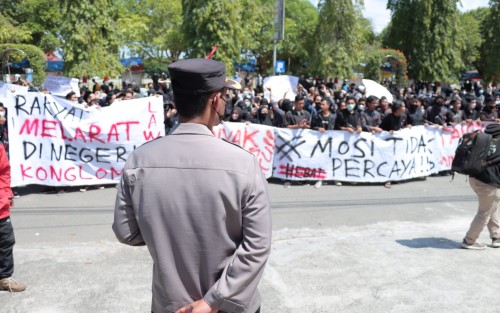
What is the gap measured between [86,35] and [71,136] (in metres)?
15.3

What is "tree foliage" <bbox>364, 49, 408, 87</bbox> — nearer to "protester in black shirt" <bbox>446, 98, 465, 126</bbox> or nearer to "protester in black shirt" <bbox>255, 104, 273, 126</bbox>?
"protester in black shirt" <bbox>446, 98, 465, 126</bbox>

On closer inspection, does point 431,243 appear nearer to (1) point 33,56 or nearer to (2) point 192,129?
(2) point 192,129

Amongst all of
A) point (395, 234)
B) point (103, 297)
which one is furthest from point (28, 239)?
point (395, 234)

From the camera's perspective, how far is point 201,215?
1.83 meters

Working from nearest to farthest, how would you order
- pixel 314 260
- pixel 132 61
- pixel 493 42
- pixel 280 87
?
pixel 314 260 → pixel 280 87 → pixel 493 42 → pixel 132 61

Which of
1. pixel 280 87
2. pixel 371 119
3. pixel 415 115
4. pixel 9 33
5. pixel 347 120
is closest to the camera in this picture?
pixel 347 120

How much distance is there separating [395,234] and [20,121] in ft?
20.0

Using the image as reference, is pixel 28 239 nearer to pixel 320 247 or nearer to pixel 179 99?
pixel 320 247

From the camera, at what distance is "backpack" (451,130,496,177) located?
18.0 ft

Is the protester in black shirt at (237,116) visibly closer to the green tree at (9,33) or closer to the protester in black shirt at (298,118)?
the protester in black shirt at (298,118)

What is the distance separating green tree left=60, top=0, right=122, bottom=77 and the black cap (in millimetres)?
A: 21716

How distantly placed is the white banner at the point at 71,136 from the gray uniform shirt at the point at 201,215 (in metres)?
6.84

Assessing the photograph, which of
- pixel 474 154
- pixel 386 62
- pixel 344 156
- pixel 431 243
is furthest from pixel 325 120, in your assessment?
pixel 386 62

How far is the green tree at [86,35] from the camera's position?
2173cm
